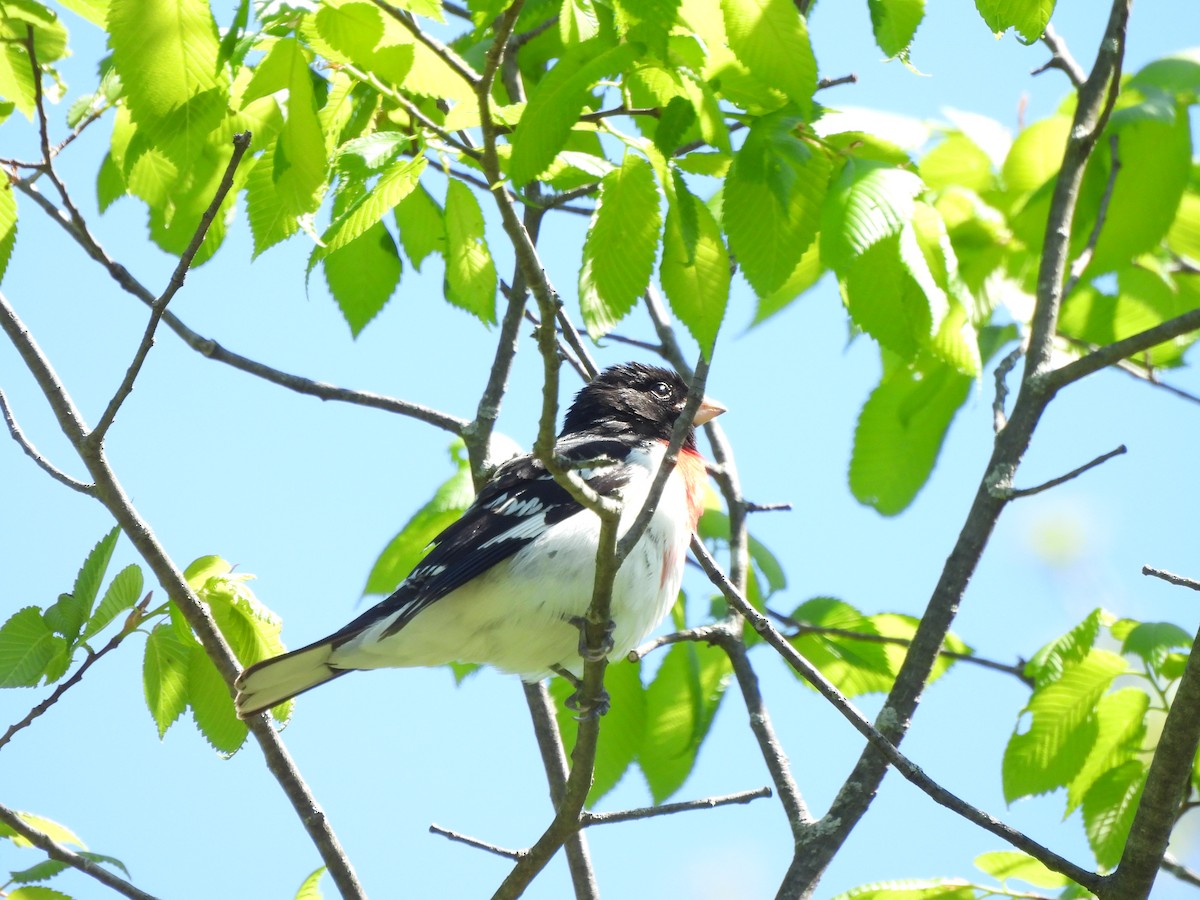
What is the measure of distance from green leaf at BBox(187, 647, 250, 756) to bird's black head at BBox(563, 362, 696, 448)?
2083 mm

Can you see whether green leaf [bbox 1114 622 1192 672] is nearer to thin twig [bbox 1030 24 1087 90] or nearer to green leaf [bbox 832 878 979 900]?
green leaf [bbox 832 878 979 900]

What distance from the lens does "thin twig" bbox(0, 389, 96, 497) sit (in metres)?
3.44

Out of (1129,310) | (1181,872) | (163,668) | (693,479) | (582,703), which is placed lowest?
(1181,872)

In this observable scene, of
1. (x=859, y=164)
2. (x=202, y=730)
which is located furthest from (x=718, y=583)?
(x=202, y=730)

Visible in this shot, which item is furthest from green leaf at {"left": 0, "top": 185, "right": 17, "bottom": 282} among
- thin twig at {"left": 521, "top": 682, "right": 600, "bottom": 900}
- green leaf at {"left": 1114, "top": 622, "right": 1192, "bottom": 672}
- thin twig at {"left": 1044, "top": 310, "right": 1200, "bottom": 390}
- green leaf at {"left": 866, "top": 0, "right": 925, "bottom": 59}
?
green leaf at {"left": 1114, "top": 622, "right": 1192, "bottom": 672}

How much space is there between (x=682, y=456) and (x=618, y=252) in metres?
2.47

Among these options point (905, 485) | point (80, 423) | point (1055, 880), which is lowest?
point (1055, 880)

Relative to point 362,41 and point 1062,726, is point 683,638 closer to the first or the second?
point 1062,726

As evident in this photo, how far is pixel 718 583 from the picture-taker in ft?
10.8

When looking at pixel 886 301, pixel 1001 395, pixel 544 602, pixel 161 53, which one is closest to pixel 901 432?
pixel 1001 395

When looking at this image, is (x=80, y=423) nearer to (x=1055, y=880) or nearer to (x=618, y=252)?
(x=618, y=252)

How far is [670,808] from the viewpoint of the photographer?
3.20m

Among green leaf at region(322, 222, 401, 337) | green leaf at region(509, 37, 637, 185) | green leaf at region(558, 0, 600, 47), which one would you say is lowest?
green leaf at region(509, 37, 637, 185)

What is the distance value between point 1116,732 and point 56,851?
3.05 meters
